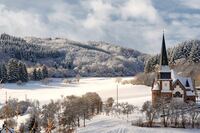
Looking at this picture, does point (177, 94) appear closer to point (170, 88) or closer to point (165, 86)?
point (170, 88)

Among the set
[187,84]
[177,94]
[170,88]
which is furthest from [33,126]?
[187,84]

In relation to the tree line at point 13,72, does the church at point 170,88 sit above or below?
below

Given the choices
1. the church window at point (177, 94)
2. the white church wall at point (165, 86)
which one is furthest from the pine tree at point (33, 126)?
the church window at point (177, 94)

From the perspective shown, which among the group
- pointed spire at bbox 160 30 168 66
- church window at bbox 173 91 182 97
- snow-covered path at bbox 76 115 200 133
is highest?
pointed spire at bbox 160 30 168 66

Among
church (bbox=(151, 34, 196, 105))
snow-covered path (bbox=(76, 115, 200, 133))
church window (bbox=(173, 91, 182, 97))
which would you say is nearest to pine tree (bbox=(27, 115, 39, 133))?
snow-covered path (bbox=(76, 115, 200, 133))

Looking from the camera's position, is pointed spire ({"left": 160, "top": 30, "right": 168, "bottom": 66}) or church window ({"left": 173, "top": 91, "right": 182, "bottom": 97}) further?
pointed spire ({"left": 160, "top": 30, "right": 168, "bottom": 66})

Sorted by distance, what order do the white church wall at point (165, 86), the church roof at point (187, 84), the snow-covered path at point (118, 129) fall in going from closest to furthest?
the snow-covered path at point (118, 129) < the church roof at point (187, 84) < the white church wall at point (165, 86)

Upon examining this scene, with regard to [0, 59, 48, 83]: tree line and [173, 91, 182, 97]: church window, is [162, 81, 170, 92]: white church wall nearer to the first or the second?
[173, 91, 182, 97]: church window

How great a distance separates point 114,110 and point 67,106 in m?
12.4

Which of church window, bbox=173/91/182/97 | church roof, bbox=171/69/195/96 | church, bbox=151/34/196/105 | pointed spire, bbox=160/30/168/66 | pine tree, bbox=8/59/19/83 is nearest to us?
church, bbox=151/34/196/105

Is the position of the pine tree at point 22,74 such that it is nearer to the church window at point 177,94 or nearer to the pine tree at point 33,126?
the church window at point 177,94

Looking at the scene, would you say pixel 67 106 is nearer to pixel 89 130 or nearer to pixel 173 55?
pixel 89 130

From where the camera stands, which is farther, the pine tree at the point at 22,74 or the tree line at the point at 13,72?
the pine tree at the point at 22,74

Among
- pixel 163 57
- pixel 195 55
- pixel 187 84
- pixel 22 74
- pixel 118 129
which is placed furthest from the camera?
pixel 22 74
